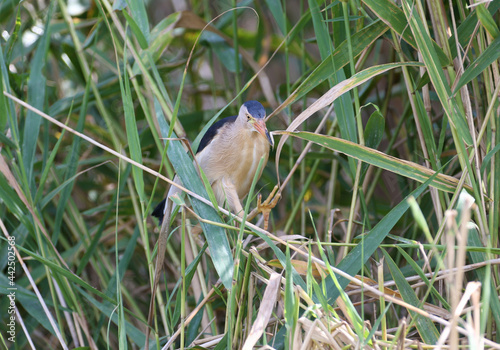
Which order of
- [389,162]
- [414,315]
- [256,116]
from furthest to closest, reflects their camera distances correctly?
1. [256,116]
2. [389,162]
3. [414,315]

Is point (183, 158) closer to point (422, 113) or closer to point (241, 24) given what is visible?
point (422, 113)

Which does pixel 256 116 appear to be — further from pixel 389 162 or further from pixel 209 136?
pixel 389 162

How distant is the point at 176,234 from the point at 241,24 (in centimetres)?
152

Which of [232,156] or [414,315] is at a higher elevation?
[232,156]

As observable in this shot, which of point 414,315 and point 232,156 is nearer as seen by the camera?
point 414,315

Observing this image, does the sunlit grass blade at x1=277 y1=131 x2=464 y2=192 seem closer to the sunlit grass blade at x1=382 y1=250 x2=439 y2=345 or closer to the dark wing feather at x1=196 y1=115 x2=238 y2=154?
the sunlit grass blade at x1=382 y1=250 x2=439 y2=345

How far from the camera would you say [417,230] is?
157 centimetres

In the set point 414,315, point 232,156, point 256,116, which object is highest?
point 256,116

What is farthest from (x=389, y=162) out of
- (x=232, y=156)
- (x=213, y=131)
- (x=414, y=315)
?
(x=213, y=131)

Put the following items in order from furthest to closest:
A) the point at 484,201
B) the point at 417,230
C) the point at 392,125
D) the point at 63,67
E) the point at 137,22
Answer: the point at 63,67
the point at 392,125
the point at 417,230
the point at 137,22
the point at 484,201

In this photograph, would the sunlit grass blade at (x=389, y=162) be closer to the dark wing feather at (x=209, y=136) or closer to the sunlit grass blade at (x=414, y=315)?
the sunlit grass blade at (x=414, y=315)

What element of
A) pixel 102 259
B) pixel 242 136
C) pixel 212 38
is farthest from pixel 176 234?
pixel 212 38

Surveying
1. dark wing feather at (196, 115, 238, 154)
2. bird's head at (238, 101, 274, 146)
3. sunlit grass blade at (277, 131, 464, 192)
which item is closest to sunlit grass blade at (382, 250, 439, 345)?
sunlit grass blade at (277, 131, 464, 192)

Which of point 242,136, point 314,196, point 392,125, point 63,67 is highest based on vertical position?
point 63,67
